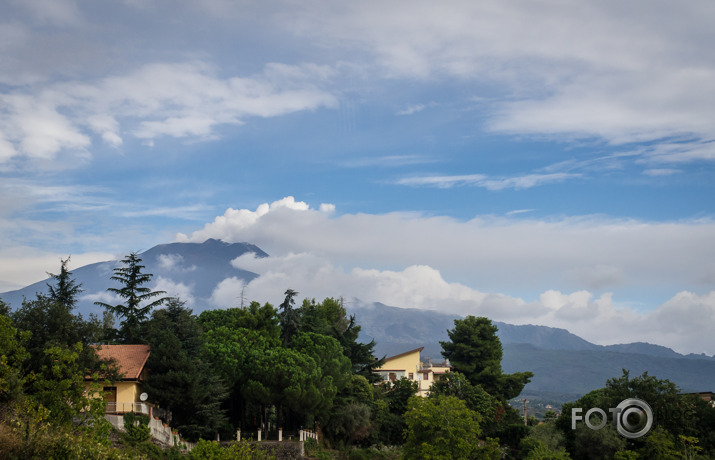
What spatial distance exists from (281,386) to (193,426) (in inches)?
279

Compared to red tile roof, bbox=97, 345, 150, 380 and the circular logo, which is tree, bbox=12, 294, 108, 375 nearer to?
red tile roof, bbox=97, 345, 150, 380

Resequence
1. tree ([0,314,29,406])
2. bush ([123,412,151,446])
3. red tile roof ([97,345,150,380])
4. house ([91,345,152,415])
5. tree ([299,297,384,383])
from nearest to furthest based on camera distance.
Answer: tree ([0,314,29,406]), bush ([123,412,151,446]), house ([91,345,152,415]), red tile roof ([97,345,150,380]), tree ([299,297,384,383])

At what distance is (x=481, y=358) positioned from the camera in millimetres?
70312

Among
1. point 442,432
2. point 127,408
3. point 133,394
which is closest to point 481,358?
point 442,432

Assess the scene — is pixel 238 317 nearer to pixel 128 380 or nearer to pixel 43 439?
pixel 128 380

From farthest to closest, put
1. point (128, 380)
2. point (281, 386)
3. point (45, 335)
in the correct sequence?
point (281, 386), point (128, 380), point (45, 335)

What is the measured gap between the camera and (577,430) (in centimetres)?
5047

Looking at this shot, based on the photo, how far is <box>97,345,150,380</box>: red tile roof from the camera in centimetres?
4172

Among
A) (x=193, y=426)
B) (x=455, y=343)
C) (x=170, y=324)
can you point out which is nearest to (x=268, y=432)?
(x=193, y=426)

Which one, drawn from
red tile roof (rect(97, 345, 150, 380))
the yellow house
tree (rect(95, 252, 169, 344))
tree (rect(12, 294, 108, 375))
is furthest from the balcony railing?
tree (rect(95, 252, 169, 344))

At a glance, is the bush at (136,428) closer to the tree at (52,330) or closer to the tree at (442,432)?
the tree at (52,330)

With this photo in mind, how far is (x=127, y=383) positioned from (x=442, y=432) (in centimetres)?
1974

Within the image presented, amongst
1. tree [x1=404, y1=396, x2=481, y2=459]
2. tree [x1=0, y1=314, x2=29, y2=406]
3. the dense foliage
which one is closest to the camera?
tree [x1=0, y1=314, x2=29, y2=406]

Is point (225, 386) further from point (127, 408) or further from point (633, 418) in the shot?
point (633, 418)
